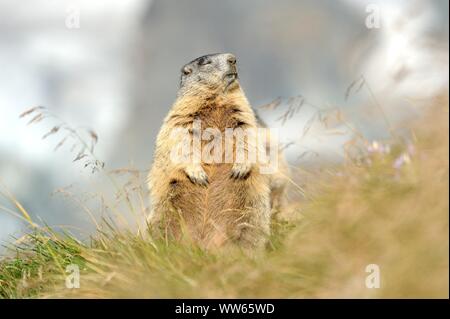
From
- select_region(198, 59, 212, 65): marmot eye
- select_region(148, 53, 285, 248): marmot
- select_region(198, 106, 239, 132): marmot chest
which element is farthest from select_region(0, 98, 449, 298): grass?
select_region(198, 59, 212, 65): marmot eye

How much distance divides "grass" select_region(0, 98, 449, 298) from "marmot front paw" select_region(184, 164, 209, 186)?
5.42 feet

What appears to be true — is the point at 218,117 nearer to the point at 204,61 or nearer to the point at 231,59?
the point at 231,59

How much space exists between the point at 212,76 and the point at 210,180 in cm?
155

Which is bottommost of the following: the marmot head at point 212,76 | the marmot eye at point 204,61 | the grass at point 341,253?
the grass at point 341,253

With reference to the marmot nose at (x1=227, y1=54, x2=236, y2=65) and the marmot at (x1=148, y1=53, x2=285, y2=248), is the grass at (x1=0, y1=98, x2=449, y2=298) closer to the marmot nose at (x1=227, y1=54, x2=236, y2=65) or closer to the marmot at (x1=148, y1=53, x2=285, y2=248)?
the marmot at (x1=148, y1=53, x2=285, y2=248)

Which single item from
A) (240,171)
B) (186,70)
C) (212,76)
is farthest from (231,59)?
(240,171)

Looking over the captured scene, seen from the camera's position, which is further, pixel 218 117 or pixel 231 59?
pixel 231 59

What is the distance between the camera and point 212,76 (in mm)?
8406

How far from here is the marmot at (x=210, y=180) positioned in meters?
7.05

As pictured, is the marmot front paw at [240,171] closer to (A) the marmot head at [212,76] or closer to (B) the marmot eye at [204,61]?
(A) the marmot head at [212,76]

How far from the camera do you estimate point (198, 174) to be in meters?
7.39

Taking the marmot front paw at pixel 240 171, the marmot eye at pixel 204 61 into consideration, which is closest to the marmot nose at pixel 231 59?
the marmot eye at pixel 204 61
